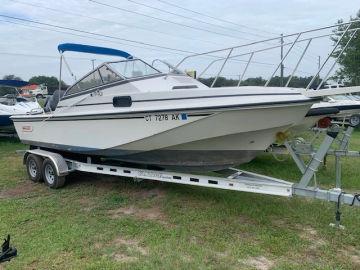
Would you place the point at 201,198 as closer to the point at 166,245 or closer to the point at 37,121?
the point at 166,245

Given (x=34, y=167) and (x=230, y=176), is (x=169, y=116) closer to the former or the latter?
(x=230, y=176)

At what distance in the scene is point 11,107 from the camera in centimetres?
1172

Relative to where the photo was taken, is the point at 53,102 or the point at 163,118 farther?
the point at 53,102

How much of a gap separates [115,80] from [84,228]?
7.63 ft

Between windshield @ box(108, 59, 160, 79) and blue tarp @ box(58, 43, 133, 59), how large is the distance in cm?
73

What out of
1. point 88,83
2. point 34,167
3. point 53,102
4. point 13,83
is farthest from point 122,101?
point 13,83

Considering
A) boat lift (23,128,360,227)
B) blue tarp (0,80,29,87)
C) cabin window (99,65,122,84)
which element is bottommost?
boat lift (23,128,360,227)

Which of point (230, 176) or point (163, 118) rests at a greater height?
point (163, 118)

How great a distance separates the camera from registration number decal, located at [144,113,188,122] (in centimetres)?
494

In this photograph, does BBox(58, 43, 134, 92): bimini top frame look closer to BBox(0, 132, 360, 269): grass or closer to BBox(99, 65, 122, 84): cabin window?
BBox(99, 65, 122, 84): cabin window

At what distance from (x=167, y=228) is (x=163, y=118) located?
1.35 m

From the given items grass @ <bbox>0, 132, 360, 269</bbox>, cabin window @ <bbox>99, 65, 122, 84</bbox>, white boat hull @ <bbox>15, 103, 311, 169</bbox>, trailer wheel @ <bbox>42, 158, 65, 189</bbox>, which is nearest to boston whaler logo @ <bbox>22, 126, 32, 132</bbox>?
trailer wheel @ <bbox>42, 158, 65, 189</bbox>

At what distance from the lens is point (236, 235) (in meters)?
4.56

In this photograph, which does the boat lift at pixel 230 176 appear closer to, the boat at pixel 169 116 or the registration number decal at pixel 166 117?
the boat at pixel 169 116
